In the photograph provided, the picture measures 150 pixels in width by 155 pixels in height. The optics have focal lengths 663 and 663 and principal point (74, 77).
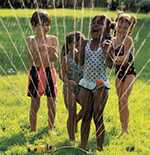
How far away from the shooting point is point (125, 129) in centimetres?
789

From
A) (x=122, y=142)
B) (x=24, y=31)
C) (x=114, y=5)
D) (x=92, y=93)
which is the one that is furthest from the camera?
(x=114, y=5)

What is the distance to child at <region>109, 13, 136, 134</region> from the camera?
25.1ft

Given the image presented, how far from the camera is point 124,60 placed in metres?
7.67

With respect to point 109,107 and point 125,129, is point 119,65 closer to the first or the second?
point 125,129

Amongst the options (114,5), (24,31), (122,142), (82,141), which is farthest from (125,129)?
(114,5)

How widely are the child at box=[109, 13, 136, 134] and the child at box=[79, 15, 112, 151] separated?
0.82m

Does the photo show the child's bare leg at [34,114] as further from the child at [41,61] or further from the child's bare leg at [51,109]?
the child's bare leg at [51,109]

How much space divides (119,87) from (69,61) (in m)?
1.04

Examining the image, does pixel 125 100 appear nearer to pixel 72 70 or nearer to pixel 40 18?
pixel 72 70

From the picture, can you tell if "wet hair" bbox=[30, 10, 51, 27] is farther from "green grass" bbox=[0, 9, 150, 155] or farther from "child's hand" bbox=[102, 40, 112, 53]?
"green grass" bbox=[0, 9, 150, 155]

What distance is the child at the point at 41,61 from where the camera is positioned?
757 cm

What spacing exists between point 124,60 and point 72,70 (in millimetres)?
869

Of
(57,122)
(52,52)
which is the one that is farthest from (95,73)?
(57,122)

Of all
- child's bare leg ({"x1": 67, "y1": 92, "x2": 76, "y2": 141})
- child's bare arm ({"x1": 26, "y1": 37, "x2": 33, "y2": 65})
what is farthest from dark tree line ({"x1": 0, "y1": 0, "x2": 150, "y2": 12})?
child's bare leg ({"x1": 67, "y1": 92, "x2": 76, "y2": 141})
